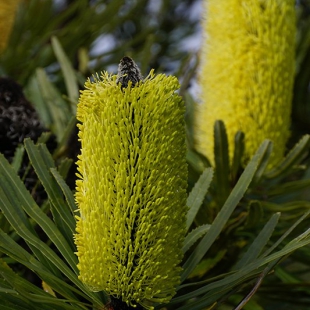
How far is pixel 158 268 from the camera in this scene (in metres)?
0.52

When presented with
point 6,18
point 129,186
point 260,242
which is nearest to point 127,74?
point 129,186

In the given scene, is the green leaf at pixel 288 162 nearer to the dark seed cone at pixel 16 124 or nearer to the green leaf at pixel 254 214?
the green leaf at pixel 254 214

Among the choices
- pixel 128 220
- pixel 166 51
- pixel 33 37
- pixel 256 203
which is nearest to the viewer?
pixel 128 220

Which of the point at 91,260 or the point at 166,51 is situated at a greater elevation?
the point at 166,51

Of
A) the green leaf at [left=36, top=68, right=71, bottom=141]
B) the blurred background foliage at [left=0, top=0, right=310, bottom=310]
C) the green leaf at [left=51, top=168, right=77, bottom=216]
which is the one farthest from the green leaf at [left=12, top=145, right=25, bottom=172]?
the green leaf at [left=36, top=68, right=71, bottom=141]

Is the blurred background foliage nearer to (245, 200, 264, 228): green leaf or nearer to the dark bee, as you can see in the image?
(245, 200, 264, 228): green leaf

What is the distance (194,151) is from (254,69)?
0.12 metres

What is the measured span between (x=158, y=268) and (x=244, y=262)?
109 mm

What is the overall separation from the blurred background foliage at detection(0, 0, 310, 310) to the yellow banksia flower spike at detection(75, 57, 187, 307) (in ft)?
0.15

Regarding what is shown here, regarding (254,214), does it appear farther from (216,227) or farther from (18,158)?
(18,158)

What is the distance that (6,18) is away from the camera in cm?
108

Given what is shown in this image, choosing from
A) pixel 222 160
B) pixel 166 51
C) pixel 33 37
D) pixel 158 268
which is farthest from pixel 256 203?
pixel 166 51

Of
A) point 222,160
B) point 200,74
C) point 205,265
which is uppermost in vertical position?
point 200,74

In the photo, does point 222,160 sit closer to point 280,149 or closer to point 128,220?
point 280,149
